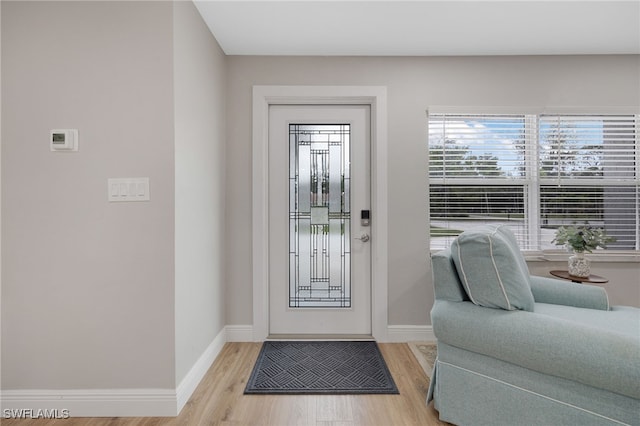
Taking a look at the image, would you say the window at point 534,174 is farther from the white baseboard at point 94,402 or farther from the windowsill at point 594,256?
the white baseboard at point 94,402

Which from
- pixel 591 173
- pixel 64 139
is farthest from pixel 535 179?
pixel 64 139

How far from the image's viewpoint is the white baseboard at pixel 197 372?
1.83m

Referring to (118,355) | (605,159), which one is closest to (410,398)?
(118,355)

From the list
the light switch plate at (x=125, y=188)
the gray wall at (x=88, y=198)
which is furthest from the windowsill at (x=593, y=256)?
the light switch plate at (x=125, y=188)

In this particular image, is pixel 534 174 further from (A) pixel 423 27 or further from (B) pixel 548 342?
(B) pixel 548 342

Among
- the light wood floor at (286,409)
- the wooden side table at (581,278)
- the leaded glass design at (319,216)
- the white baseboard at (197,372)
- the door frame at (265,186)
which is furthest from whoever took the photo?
the leaded glass design at (319,216)

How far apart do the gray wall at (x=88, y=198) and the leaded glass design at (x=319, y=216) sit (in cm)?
121

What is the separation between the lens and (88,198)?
177 cm

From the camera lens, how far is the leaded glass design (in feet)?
9.25

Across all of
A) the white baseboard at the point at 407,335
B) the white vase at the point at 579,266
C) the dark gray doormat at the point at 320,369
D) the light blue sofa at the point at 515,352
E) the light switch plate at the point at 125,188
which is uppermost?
the light switch plate at the point at 125,188

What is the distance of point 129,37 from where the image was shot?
1.77 metres

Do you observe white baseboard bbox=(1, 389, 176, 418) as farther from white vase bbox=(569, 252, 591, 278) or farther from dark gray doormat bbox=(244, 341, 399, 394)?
white vase bbox=(569, 252, 591, 278)

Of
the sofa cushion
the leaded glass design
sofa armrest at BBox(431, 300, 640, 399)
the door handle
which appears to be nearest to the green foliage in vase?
sofa armrest at BBox(431, 300, 640, 399)

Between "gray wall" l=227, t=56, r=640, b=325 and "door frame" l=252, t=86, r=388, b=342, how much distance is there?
0.20 feet
